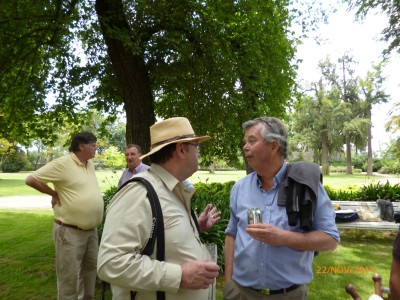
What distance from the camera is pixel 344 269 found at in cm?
623

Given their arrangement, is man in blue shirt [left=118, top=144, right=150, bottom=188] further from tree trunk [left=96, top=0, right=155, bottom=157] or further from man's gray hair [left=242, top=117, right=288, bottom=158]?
man's gray hair [left=242, top=117, right=288, bottom=158]

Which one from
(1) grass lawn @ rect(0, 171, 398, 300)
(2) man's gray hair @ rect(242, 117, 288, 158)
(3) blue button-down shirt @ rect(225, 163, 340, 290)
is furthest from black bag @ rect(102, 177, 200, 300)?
(1) grass lawn @ rect(0, 171, 398, 300)

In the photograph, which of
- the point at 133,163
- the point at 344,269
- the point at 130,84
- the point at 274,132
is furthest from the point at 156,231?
the point at 130,84

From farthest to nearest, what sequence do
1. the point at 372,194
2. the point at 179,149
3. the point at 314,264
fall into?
the point at 372,194
the point at 314,264
the point at 179,149

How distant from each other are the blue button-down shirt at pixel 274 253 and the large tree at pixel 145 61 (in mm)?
5307

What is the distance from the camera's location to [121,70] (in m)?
7.59

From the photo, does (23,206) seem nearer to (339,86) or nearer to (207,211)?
(207,211)

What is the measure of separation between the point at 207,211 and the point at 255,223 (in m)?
0.54

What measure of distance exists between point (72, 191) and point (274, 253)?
9.44ft

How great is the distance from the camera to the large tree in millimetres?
7602

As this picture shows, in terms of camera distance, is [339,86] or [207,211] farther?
[339,86]

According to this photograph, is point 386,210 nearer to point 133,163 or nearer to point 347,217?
point 347,217

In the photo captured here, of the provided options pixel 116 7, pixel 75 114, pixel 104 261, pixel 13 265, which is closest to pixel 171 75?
pixel 116 7

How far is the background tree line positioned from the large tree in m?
0.03
